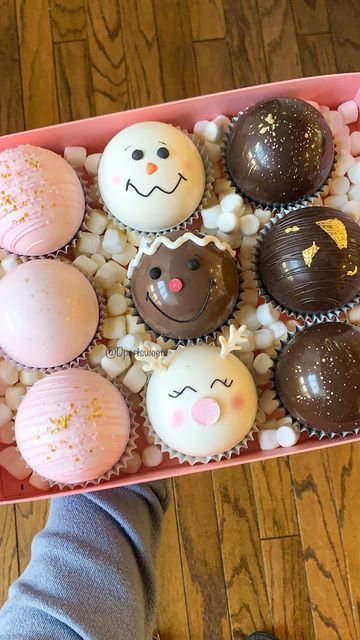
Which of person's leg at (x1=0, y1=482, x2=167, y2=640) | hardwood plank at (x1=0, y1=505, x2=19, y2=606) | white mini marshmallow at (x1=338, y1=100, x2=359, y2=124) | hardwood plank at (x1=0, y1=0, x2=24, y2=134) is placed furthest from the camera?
hardwood plank at (x1=0, y1=0, x2=24, y2=134)

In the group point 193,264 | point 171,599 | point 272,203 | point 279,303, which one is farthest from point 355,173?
point 171,599

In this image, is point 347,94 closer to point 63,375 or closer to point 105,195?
point 105,195

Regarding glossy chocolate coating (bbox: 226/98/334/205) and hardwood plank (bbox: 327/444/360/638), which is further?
hardwood plank (bbox: 327/444/360/638)

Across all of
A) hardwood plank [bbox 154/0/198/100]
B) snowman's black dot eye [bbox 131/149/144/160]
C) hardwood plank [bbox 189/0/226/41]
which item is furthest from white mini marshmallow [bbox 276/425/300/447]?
hardwood plank [bbox 189/0/226/41]

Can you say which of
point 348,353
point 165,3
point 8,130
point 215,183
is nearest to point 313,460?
point 348,353

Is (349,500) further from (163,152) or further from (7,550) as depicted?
(163,152)

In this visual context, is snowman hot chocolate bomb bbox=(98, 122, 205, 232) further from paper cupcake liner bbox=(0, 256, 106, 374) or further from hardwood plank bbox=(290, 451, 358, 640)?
hardwood plank bbox=(290, 451, 358, 640)
